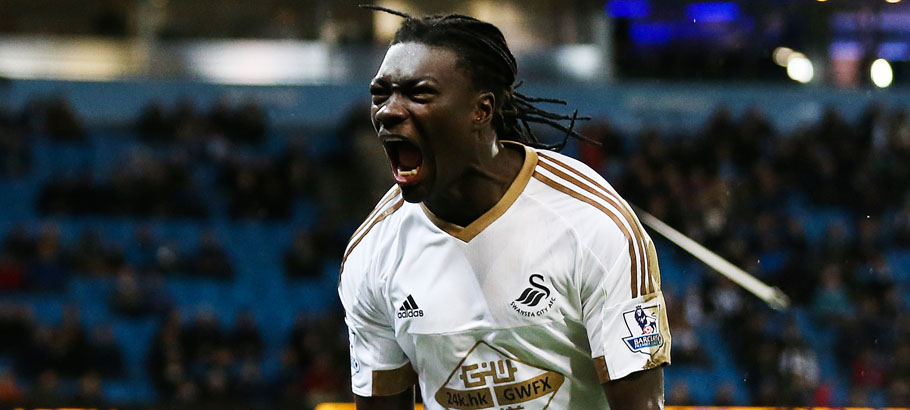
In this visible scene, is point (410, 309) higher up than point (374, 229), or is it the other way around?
point (374, 229)

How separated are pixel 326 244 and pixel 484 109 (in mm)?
11422

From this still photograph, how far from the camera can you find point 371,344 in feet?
12.0

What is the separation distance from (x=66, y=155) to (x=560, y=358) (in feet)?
46.7

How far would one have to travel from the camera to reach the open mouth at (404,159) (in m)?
3.13

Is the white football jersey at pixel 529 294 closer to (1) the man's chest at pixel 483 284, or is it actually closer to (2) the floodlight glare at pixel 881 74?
(1) the man's chest at pixel 483 284

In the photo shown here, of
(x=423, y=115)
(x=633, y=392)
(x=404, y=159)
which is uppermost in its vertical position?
(x=423, y=115)

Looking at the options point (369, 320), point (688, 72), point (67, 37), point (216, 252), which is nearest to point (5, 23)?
point (67, 37)

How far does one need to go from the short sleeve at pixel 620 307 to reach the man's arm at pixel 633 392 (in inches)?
1.0

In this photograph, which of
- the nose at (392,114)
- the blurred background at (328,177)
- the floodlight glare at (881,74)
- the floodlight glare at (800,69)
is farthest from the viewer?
the floodlight glare at (800,69)

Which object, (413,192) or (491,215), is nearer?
(413,192)

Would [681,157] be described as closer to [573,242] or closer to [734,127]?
[734,127]

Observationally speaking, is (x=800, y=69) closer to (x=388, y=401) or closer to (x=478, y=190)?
(x=388, y=401)

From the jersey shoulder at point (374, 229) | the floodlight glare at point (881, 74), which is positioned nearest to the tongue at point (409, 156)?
the jersey shoulder at point (374, 229)

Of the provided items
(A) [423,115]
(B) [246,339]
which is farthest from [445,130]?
(B) [246,339]
